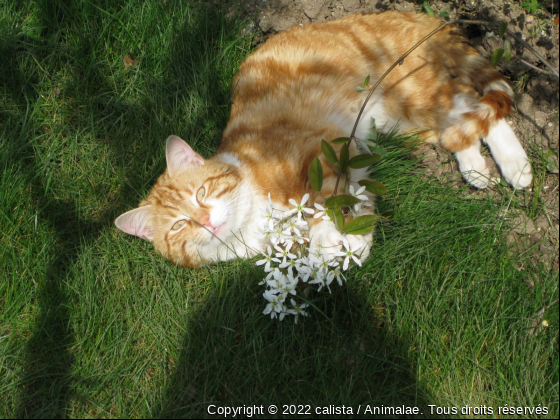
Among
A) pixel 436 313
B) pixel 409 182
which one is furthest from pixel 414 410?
pixel 409 182

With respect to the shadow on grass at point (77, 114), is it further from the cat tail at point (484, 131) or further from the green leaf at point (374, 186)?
the cat tail at point (484, 131)

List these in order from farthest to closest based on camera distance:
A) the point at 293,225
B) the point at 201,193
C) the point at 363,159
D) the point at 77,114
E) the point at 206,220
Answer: the point at 77,114, the point at 201,193, the point at 206,220, the point at 293,225, the point at 363,159

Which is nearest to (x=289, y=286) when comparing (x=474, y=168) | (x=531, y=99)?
(x=474, y=168)

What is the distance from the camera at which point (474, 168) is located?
271 centimetres

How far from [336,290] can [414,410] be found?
704mm

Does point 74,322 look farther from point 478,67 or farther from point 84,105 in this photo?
point 478,67

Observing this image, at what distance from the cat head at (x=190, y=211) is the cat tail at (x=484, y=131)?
53.7 inches

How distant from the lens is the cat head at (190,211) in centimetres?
257

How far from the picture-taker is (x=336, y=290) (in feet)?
8.26

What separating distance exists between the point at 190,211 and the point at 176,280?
446 mm

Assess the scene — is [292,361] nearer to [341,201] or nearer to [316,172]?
[341,201]

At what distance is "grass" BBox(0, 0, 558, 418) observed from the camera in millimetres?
2295

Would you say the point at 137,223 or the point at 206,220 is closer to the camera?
the point at 206,220

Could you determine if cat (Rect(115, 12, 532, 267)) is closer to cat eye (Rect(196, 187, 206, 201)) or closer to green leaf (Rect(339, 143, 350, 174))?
cat eye (Rect(196, 187, 206, 201))
